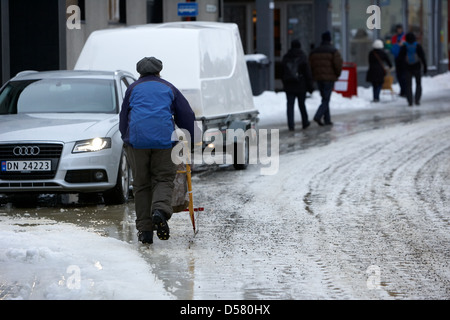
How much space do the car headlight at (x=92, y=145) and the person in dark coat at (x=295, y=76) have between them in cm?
1041

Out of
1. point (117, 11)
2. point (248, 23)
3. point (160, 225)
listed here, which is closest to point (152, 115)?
point (160, 225)

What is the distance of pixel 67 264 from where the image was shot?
8.33m

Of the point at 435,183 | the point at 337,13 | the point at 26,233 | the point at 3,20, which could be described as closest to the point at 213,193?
the point at 435,183

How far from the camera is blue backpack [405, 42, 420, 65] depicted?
29328 mm

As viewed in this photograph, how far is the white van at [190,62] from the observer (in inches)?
575

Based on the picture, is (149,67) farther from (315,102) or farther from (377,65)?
(377,65)

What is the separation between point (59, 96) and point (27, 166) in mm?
1584

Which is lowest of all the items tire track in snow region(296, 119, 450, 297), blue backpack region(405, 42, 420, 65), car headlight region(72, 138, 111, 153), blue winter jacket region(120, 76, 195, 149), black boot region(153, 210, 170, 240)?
tire track in snow region(296, 119, 450, 297)

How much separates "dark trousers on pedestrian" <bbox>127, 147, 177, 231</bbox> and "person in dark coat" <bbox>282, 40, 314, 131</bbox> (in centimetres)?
1253

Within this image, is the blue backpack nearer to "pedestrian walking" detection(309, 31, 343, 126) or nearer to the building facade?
the building facade

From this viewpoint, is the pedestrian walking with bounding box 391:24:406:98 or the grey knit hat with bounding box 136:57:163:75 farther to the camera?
the pedestrian walking with bounding box 391:24:406:98

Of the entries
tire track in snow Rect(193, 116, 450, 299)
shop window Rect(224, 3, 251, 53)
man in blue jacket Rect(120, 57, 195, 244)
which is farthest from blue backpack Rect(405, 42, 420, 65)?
man in blue jacket Rect(120, 57, 195, 244)

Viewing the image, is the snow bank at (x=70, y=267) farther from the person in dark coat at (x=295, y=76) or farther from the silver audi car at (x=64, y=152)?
the person in dark coat at (x=295, y=76)
